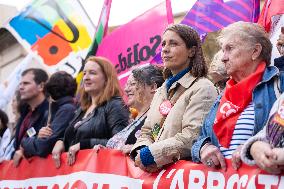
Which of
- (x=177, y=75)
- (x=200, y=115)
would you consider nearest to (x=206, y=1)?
(x=177, y=75)

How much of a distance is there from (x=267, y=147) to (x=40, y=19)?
5567 millimetres

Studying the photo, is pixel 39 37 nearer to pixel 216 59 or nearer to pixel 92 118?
pixel 92 118

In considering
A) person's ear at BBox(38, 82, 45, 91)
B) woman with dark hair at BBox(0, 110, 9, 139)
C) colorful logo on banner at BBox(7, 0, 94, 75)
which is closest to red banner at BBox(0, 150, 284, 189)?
person's ear at BBox(38, 82, 45, 91)

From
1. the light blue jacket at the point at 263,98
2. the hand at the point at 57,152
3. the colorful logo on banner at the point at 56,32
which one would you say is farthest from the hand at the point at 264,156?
the colorful logo on banner at the point at 56,32

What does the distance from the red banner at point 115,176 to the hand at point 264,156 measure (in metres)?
0.10

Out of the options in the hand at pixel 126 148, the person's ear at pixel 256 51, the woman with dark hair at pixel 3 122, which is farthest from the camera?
the woman with dark hair at pixel 3 122

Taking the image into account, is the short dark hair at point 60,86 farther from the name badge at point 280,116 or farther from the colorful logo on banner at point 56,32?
the name badge at point 280,116

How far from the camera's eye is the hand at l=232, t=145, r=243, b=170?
127 inches

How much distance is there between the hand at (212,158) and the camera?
3.37m

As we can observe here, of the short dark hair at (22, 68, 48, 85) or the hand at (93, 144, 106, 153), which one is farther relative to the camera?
the short dark hair at (22, 68, 48, 85)

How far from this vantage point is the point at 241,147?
3.21 m

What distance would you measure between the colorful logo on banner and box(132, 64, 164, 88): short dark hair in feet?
8.21

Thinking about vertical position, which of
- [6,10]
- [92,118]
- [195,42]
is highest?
[195,42]

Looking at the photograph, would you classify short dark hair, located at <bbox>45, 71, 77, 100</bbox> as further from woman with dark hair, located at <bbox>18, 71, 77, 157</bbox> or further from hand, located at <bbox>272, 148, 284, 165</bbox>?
hand, located at <bbox>272, 148, 284, 165</bbox>
